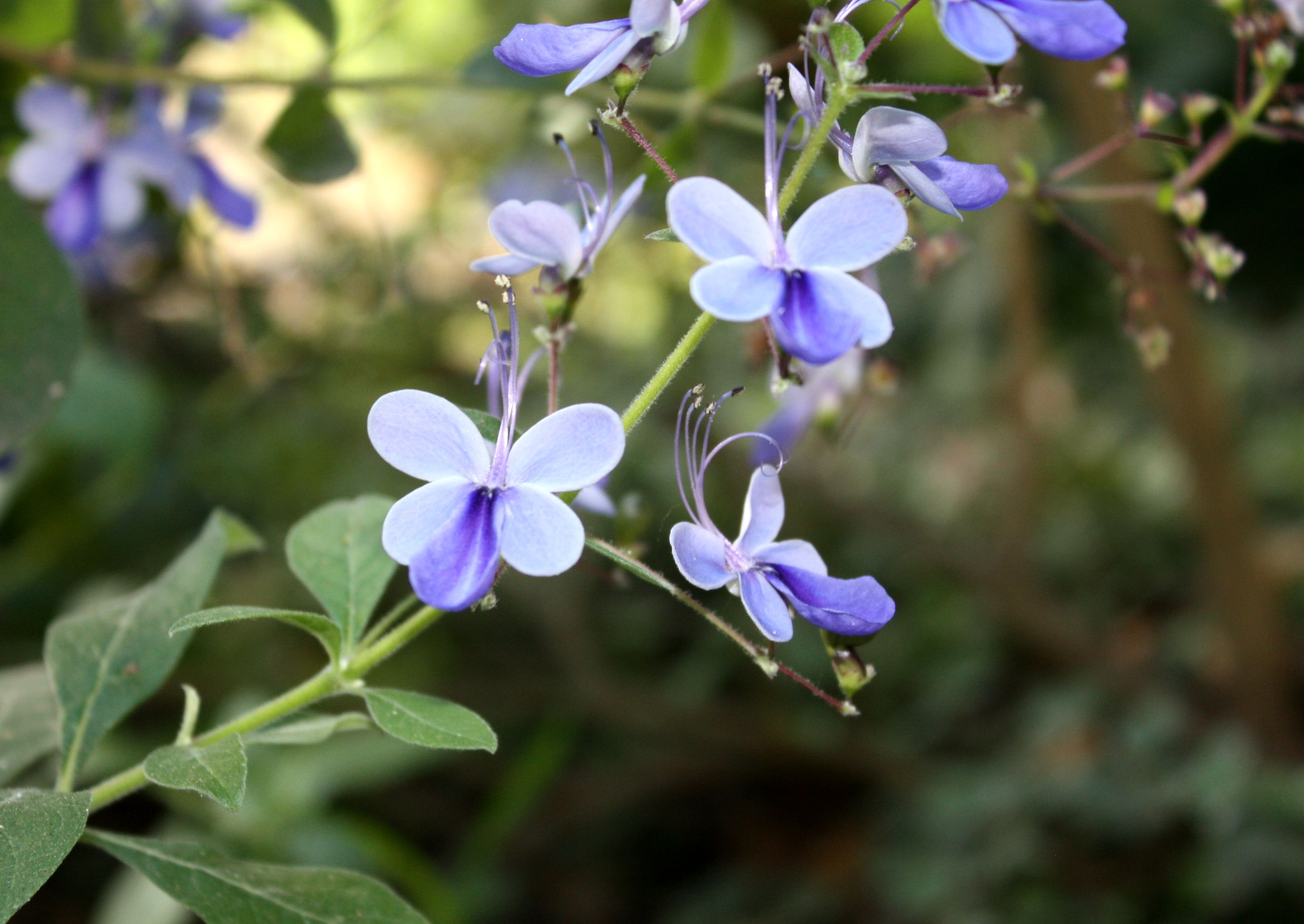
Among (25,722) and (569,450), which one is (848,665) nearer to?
(569,450)

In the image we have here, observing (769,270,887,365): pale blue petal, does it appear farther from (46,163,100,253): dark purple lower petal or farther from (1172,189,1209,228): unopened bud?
(46,163,100,253): dark purple lower petal

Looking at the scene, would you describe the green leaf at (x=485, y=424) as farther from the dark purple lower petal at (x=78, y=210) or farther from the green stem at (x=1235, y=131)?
the dark purple lower petal at (x=78, y=210)

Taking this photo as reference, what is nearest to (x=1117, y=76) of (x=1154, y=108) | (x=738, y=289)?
(x=1154, y=108)

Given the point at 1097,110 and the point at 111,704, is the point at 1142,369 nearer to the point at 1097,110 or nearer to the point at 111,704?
the point at 1097,110

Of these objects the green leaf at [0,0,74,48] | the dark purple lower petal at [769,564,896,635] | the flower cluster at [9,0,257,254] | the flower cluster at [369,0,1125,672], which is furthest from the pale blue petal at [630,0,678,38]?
the green leaf at [0,0,74,48]

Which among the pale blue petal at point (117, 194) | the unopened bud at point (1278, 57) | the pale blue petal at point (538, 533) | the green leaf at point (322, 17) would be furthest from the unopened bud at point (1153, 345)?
the pale blue petal at point (117, 194)

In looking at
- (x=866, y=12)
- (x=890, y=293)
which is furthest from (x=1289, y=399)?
(x=866, y=12)
